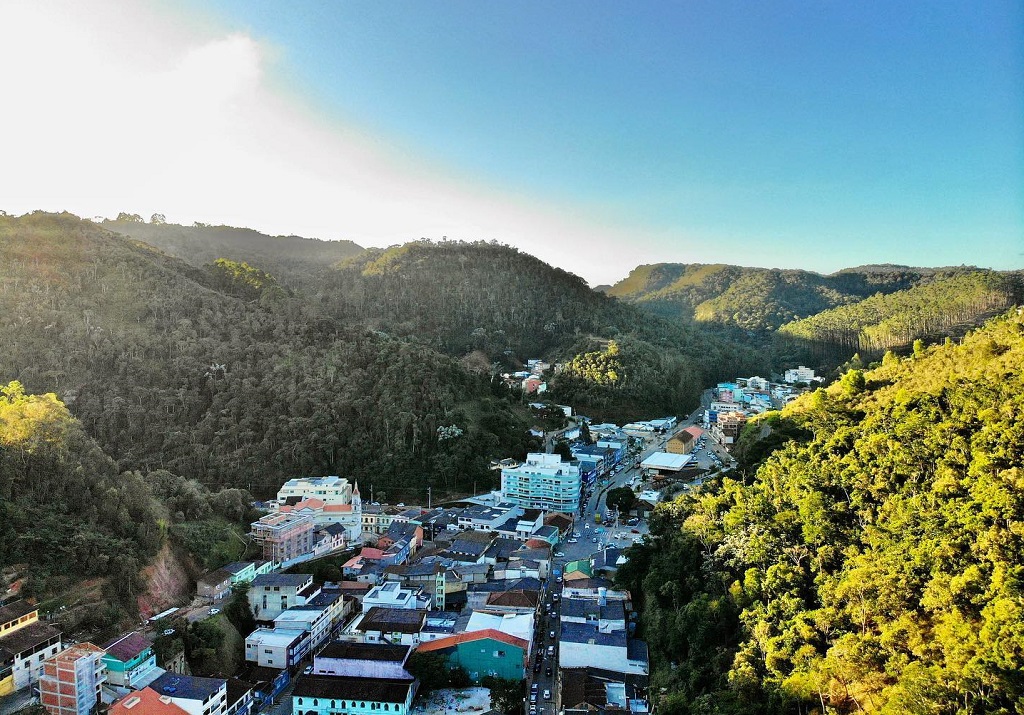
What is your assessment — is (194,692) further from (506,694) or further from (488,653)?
(506,694)

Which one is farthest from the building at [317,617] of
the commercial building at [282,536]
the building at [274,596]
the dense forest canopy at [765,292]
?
the dense forest canopy at [765,292]

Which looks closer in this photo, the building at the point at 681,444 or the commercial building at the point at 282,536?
the commercial building at the point at 282,536

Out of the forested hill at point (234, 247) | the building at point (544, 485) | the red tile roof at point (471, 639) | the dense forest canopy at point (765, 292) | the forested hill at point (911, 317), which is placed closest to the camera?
the red tile roof at point (471, 639)

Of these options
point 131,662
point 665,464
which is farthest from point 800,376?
point 131,662

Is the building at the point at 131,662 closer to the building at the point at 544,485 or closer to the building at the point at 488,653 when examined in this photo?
the building at the point at 488,653

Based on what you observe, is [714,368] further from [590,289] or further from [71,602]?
[71,602]

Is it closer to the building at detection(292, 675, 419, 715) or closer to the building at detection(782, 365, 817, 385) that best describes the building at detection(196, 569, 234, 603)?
the building at detection(292, 675, 419, 715)

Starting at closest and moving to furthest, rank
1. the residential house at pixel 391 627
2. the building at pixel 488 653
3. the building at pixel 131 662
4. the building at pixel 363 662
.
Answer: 1. the building at pixel 131 662
2. the building at pixel 363 662
3. the building at pixel 488 653
4. the residential house at pixel 391 627

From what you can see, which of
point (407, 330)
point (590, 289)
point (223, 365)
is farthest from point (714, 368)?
point (223, 365)
